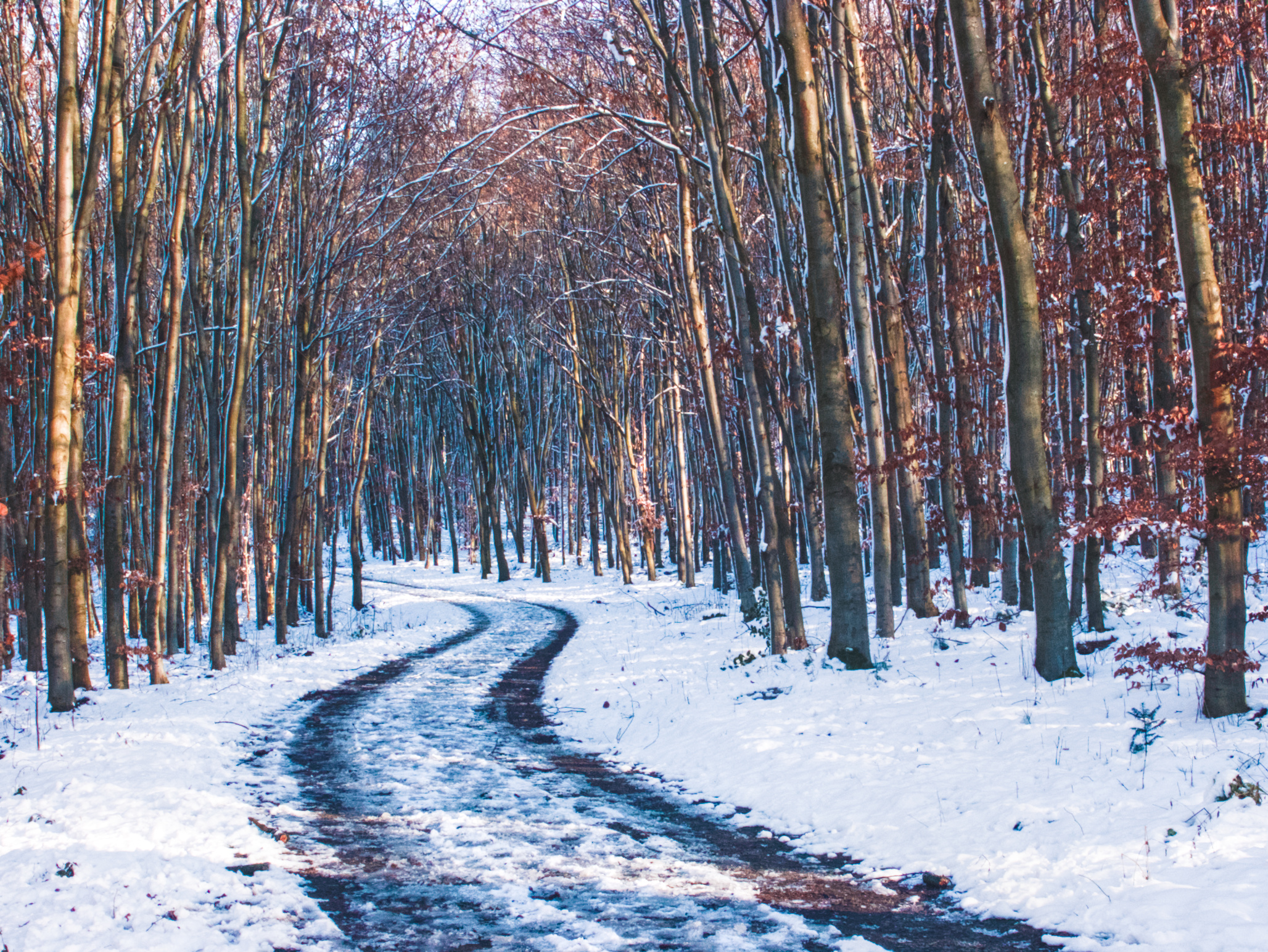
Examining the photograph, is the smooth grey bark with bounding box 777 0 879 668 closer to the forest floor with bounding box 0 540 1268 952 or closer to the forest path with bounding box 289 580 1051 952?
the forest floor with bounding box 0 540 1268 952

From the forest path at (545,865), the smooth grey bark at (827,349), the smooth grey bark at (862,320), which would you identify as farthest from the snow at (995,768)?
the smooth grey bark at (862,320)

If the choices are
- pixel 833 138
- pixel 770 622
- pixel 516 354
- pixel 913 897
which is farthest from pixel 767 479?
pixel 516 354

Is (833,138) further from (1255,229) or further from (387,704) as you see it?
(387,704)

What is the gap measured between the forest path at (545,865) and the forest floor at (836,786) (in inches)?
9.5

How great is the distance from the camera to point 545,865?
535 centimetres

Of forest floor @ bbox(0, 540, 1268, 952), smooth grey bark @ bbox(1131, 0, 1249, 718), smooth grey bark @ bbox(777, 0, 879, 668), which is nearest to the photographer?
forest floor @ bbox(0, 540, 1268, 952)

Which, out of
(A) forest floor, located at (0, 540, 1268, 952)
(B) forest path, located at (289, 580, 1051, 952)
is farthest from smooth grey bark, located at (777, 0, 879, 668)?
(B) forest path, located at (289, 580, 1051, 952)

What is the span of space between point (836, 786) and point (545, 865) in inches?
101

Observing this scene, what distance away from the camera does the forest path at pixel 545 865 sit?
14.3ft

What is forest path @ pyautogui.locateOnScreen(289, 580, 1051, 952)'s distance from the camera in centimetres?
435

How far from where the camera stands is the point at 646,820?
6.39m

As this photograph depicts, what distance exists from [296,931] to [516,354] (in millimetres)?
35898

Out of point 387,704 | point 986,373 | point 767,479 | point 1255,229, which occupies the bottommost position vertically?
point 387,704

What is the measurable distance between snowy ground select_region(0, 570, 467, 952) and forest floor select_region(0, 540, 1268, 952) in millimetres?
21
